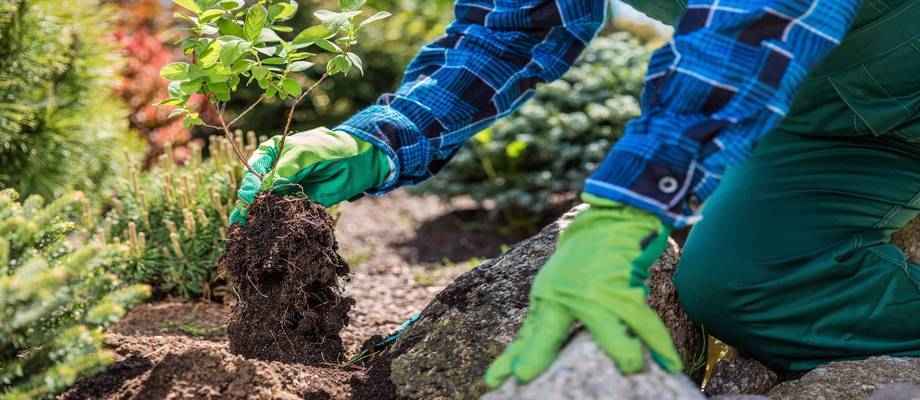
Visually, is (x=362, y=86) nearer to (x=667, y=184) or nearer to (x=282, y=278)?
(x=282, y=278)

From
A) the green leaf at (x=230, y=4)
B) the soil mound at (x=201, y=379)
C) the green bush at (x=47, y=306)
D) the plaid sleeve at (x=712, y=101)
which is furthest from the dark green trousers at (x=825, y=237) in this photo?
the green bush at (x=47, y=306)

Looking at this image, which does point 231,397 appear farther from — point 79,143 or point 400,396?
point 79,143

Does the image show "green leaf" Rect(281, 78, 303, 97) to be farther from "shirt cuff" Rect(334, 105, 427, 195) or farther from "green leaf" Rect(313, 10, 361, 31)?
"shirt cuff" Rect(334, 105, 427, 195)

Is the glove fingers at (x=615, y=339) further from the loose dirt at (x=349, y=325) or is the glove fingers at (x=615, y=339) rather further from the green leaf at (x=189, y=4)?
the green leaf at (x=189, y=4)

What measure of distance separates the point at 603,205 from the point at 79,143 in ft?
8.08

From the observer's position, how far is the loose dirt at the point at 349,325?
1.91 meters

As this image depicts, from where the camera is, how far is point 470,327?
2.16m

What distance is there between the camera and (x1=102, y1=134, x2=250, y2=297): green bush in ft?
9.87

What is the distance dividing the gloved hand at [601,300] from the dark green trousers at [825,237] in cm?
74

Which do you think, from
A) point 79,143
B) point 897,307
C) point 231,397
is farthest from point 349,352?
point 79,143

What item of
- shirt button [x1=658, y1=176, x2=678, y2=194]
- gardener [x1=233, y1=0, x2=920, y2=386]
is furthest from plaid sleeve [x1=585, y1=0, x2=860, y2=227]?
gardener [x1=233, y1=0, x2=920, y2=386]

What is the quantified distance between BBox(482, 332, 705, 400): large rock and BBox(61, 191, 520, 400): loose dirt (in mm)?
518

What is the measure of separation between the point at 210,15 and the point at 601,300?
0.95 meters

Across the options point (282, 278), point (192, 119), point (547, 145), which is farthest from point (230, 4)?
point (547, 145)
